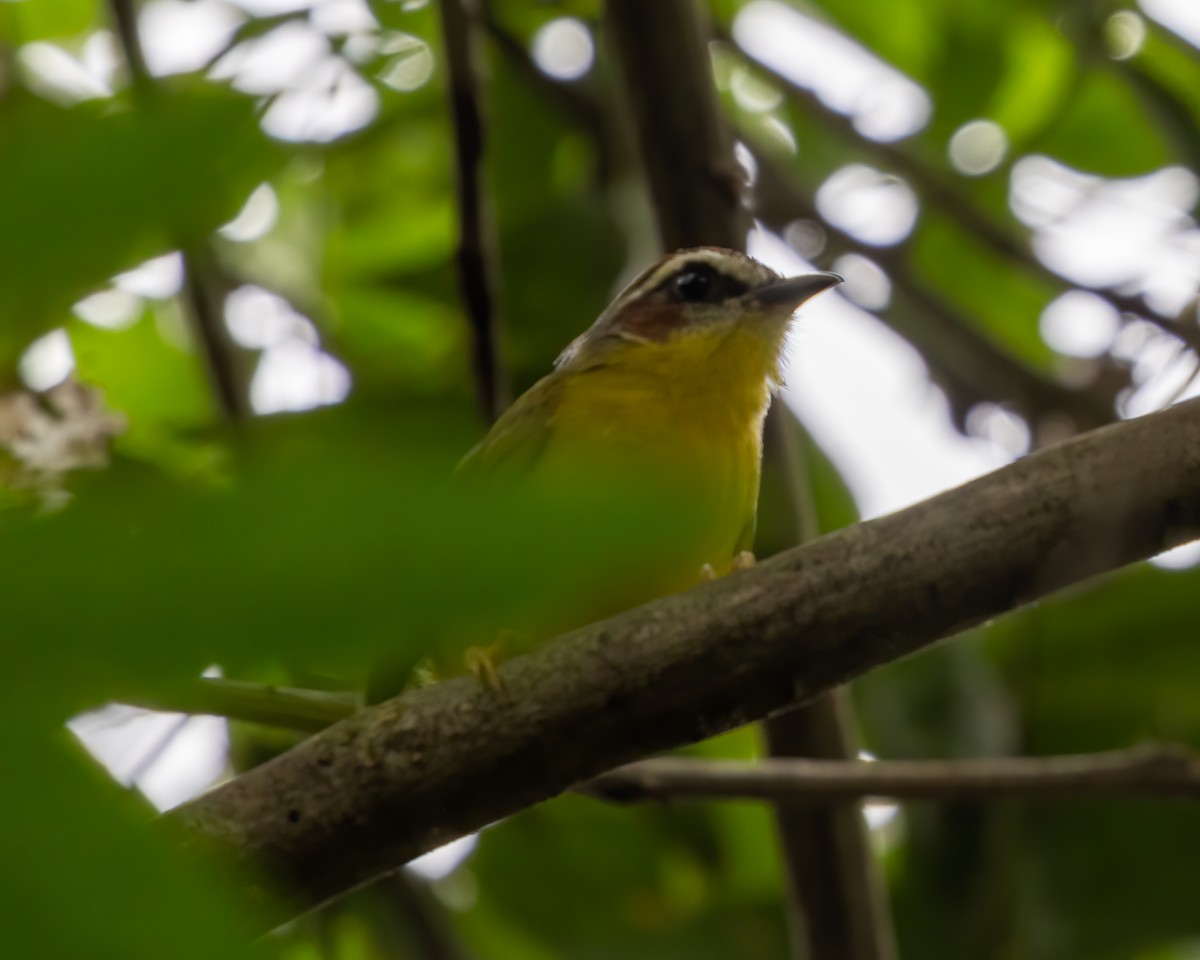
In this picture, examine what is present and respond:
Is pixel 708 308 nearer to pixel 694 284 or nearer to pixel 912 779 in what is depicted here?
pixel 694 284

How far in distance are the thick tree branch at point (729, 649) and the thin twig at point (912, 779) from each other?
51.7 inches

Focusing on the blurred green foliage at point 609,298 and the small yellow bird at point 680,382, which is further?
the blurred green foliage at point 609,298

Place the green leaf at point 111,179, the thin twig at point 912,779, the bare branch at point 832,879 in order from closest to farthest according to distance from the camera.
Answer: the green leaf at point 111,179 → the thin twig at point 912,779 → the bare branch at point 832,879

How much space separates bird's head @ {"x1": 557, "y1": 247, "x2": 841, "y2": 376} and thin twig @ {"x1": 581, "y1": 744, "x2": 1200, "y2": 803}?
1421 mm

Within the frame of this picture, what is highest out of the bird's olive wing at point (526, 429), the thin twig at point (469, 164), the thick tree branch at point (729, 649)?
the thin twig at point (469, 164)

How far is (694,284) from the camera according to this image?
4.75m

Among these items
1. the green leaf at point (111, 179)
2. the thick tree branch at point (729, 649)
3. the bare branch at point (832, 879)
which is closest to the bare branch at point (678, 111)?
the bare branch at point (832, 879)

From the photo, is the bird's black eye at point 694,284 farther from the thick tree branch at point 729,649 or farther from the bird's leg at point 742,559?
the thick tree branch at point 729,649

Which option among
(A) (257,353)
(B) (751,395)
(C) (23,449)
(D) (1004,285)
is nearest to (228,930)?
(C) (23,449)

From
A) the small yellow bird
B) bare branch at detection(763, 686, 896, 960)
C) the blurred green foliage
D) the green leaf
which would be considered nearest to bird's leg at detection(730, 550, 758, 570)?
the small yellow bird

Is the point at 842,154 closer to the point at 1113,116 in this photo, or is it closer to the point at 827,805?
the point at 1113,116

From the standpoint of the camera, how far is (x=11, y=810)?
2.27 feet

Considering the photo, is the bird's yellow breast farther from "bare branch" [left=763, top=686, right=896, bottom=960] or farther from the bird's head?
"bare branch" [left=763, top=686, right=896, bottom=960]

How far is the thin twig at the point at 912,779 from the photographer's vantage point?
11.5 feet
